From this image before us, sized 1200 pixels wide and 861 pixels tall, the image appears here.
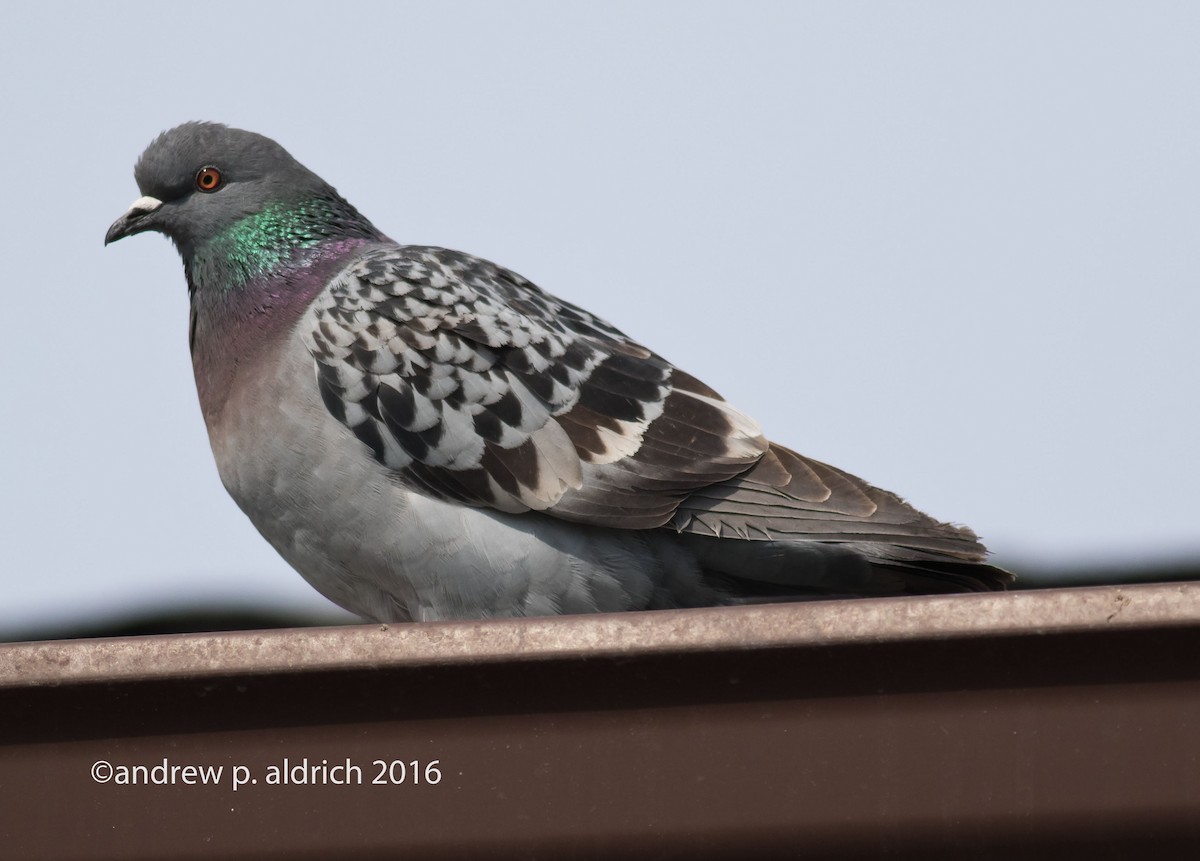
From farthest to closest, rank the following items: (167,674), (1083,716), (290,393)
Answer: (290,393) → (167,674) → (1083,716)

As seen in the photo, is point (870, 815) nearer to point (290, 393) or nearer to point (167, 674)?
point (167, 674)

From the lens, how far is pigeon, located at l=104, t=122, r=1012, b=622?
3717mm

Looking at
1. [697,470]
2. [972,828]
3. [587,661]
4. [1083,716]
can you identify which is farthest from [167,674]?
[697,470]

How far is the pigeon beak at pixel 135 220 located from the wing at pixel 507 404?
2.86ft

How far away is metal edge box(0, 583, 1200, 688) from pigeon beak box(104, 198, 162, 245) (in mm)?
2634

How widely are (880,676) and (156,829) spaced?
1204mm

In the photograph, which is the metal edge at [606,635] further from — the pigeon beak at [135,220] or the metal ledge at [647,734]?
the pigeon beak at [135,220]

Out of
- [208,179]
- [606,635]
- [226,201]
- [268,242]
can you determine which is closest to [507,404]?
[268,242]

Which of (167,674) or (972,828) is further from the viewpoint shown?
(167,674)

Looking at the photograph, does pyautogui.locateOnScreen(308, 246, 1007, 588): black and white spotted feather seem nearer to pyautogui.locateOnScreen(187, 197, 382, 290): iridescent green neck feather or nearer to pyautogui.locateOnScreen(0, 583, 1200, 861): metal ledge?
pyautogui.locateOnScreen(187, 197, 382, 290): iridescent green neck feather

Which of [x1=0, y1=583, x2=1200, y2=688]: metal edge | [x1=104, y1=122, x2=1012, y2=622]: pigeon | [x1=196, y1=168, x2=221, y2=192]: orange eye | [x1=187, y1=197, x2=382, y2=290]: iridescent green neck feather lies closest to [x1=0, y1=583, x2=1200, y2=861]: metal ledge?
[x1=0, y1=583, x2=1200, y2=688]: metal edge

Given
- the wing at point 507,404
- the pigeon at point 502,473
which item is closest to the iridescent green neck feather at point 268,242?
the pigeon at point 502,473

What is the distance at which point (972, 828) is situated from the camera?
2.08m

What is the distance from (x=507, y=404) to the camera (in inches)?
155
